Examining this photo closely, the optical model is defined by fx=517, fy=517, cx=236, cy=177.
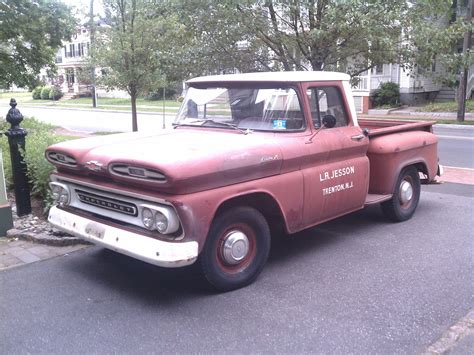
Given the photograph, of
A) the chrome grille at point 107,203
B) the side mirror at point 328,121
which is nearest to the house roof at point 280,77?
the side mirror at point 328,121

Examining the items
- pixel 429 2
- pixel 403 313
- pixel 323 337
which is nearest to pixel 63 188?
pixel 323 337

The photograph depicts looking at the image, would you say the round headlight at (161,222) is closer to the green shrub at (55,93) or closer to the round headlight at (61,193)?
the round headlight at (61,193)

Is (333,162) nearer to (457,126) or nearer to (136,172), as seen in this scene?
(136,172)

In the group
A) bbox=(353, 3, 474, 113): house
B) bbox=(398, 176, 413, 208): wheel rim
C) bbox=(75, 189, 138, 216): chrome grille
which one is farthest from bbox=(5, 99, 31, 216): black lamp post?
bbox=(353, 3, 474, 113): house

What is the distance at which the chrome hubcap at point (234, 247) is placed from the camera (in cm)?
430

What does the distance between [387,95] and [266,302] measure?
2443cm

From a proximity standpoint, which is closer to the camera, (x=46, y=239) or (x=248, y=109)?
(x=248, y=109)

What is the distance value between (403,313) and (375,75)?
86.4 feet

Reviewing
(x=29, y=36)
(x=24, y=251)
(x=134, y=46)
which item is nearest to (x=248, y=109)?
(x=24, y=251)

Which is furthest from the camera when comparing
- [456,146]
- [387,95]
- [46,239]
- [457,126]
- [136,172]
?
[387,95]

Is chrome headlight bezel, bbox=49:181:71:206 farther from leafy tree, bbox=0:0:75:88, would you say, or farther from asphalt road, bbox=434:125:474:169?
leafy tree, bbox=0:0:75:88

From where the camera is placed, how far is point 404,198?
6.38 meters

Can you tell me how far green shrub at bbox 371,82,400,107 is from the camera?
2680cm

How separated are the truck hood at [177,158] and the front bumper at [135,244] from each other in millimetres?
417
